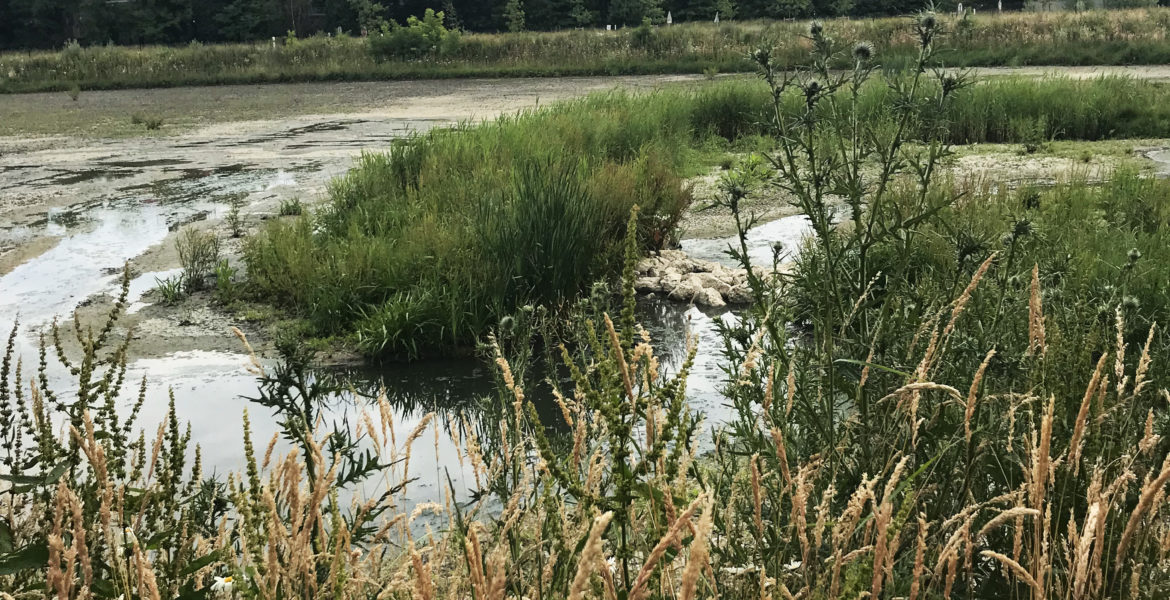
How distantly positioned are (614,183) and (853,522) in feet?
21.5

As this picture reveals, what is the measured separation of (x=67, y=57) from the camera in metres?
35.5

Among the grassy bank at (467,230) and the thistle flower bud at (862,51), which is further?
the grassy bank at (467,230)

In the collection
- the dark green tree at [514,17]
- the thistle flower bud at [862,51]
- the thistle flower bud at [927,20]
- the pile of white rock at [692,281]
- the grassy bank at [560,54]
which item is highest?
the dark green tree at [514,17]

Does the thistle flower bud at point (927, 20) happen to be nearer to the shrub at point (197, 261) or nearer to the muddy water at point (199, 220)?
the muddy water at point (199, 220)

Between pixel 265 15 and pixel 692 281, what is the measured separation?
47.4 m

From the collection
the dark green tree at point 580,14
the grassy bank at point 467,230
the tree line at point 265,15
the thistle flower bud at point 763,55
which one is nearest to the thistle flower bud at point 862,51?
the thistle flower bud at point 763,55

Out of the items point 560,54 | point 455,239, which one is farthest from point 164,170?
point 560,54

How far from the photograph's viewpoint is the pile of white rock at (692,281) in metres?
7.36

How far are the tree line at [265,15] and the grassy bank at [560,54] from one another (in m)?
12.2

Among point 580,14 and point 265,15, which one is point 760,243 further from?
point 265,15

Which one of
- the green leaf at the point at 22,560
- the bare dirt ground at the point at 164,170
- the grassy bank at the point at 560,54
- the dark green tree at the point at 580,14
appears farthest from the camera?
the dark green tree at the point at 580,14

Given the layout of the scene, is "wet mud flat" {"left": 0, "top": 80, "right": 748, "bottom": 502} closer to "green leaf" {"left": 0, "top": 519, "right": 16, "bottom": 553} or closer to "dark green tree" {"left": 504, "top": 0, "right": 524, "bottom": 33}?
"green leaf" {"left": 0, "top": 519, "right": 16, "bottom": 553}

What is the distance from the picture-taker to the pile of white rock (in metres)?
7.36

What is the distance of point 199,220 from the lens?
34.2 ft
